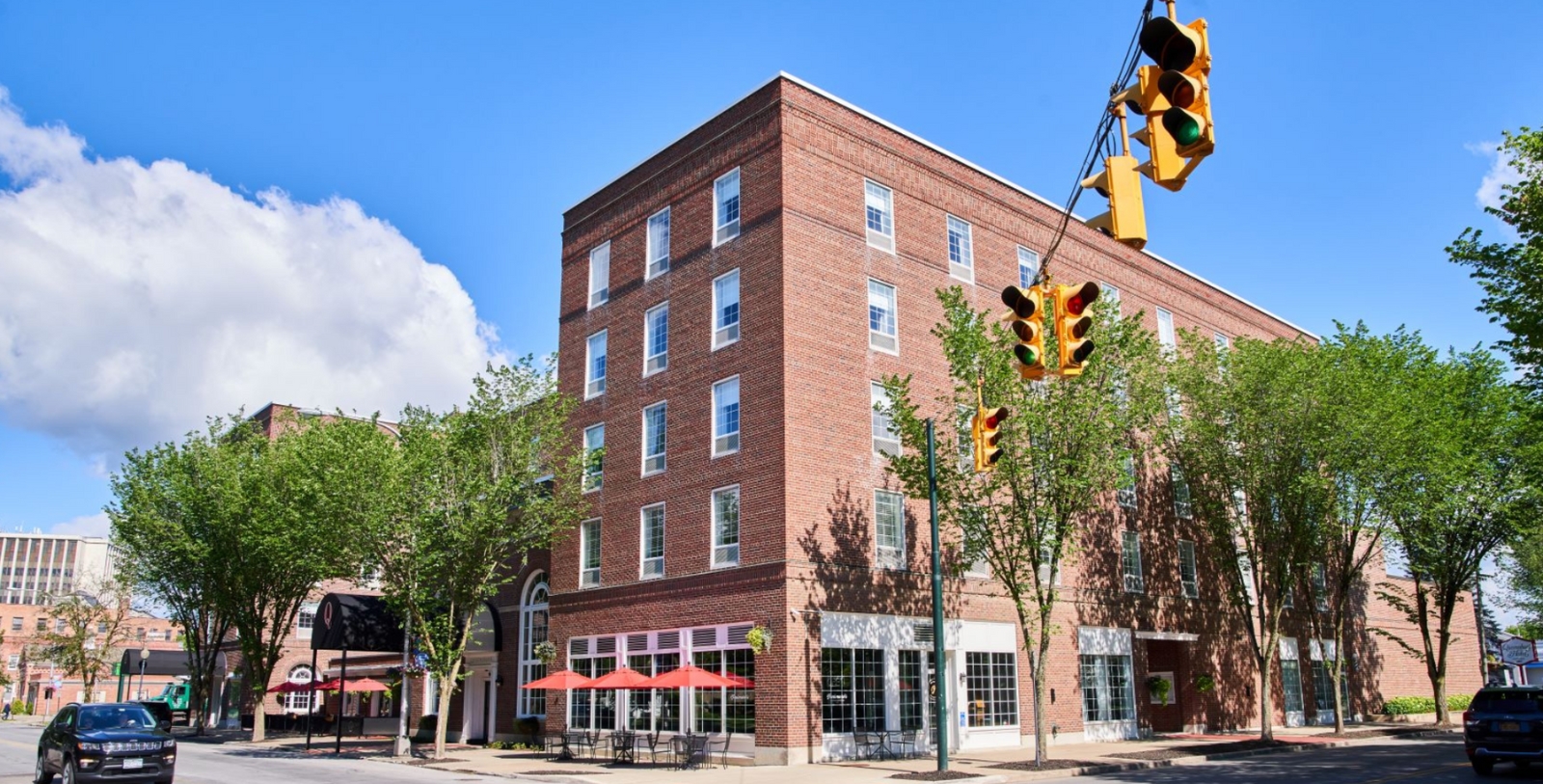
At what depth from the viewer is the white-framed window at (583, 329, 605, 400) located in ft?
118

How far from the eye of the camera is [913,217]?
33375mm

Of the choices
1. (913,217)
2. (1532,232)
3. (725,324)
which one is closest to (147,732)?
(725,324)

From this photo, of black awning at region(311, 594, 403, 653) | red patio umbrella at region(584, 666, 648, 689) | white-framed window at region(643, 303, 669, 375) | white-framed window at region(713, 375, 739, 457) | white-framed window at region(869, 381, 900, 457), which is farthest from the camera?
black awning at region(311, 594, 403, 653)

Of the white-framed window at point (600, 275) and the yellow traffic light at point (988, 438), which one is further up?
the white-framed window at point (600, 275)

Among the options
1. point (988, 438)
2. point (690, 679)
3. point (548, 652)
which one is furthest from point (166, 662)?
point (988, 438)

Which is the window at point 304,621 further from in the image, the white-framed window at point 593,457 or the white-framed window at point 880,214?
the white-framed window at point 880,214

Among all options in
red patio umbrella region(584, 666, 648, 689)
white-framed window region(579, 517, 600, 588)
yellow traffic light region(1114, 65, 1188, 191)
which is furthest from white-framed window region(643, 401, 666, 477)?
yellow traffic light region(1114, 65, 1188, 191)

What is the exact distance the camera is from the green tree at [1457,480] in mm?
33688

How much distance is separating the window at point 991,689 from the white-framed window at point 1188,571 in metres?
11.1

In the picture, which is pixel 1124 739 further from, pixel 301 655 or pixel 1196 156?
pixel 301 655

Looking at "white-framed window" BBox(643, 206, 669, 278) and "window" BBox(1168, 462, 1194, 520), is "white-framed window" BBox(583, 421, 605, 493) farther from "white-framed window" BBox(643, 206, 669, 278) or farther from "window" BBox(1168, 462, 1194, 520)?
"window" BBox(1168, 462, 1194, 520)

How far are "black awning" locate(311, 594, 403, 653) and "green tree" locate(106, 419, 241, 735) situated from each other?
230 inches

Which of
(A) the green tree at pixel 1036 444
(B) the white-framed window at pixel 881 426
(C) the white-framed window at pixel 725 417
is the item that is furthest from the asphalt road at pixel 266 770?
(B) the white-framed window at pixel 881 426

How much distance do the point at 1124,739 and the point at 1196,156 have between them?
3241 cm
